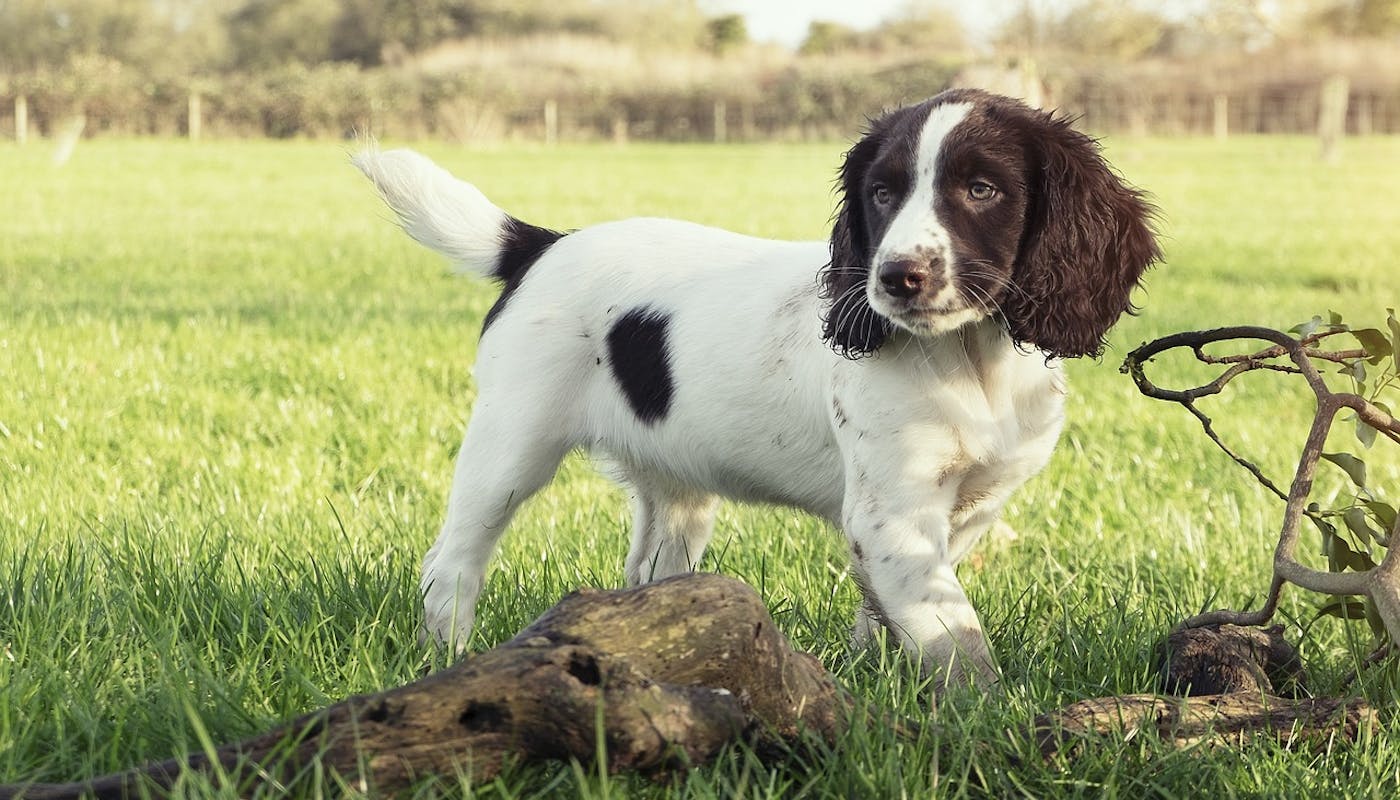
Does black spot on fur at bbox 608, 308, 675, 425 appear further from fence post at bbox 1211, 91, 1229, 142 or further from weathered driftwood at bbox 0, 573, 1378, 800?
fence post at bbox 1211, 91, 1229, 142

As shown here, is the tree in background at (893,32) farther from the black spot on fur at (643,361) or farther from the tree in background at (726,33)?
the black spot on fur at (643,361)

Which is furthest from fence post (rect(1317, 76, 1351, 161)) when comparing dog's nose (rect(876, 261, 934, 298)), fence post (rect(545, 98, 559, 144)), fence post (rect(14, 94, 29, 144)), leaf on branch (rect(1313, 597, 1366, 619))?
fence post (rect(14, 94, 29, 144))

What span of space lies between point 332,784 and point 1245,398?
6797 millimetres

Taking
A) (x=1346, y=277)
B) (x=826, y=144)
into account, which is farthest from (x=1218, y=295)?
(x=826, y=144)

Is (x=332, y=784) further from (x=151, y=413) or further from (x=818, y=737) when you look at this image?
(x=151, y=413)

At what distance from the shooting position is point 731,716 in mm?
2104

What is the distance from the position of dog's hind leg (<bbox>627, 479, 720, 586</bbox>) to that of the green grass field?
9 centimetres

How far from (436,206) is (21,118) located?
4721cm

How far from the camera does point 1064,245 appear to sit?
10.2 feet

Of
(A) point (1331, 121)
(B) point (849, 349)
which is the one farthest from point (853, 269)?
(A) point (1331, 121)

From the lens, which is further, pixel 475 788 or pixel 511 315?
pixel 511 315

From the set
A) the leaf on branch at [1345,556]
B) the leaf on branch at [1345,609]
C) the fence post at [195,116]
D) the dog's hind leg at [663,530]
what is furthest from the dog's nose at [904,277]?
the fence post at [195,116]

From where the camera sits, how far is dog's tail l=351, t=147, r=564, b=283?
4.03 metres

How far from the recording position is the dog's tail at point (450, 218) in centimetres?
403
